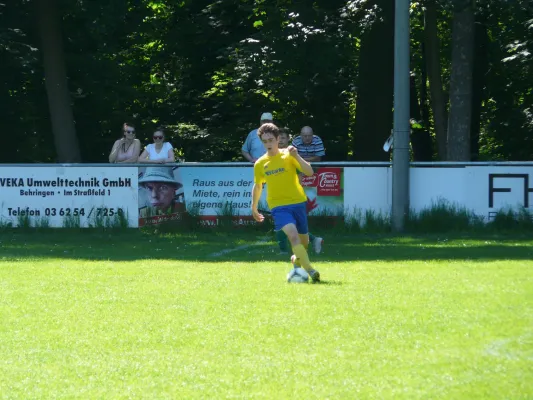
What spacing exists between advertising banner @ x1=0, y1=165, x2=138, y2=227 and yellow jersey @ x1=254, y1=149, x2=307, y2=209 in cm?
915

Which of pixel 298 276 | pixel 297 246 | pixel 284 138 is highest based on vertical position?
pixel 284 138

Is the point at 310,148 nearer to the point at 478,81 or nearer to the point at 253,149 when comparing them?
the point at 253,149

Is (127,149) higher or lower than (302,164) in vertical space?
higher

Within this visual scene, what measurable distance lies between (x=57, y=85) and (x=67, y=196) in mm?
9204

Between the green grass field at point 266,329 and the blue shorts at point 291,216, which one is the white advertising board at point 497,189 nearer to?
the green grass field at point 266,329

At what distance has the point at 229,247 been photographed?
18.5 m

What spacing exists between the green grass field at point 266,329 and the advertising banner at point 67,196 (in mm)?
6098

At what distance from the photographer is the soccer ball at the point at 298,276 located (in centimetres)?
1241

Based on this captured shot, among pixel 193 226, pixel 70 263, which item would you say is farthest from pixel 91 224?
pixel 70 263

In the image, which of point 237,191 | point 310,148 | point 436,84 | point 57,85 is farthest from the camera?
point 436,84

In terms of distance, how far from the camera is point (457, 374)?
707 cm

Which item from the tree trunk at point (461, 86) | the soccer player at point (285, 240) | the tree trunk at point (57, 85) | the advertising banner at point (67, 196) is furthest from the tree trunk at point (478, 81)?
the soccer player at point (285, 240)

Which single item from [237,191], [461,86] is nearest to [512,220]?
[237,191]

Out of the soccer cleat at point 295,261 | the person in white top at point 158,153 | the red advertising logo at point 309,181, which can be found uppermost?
the person in white top at point 158,153
